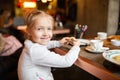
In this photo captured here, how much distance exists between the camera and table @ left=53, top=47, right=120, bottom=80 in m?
1.05

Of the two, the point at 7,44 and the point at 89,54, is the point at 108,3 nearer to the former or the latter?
the point at 7,44

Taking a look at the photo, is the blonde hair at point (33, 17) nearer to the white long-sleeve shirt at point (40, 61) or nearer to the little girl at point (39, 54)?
the little girl at point (39, 54)

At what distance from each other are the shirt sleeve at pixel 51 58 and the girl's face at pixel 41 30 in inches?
3.8

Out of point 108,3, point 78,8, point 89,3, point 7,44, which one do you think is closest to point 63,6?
point 78,8

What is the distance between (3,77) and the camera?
1.99 meters

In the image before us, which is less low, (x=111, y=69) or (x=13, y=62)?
(x=111, y=69)

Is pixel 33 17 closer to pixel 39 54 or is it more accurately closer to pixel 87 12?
pixel 39 54

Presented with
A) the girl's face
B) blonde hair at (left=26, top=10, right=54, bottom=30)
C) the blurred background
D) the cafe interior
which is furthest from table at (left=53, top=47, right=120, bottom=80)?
the blurred background

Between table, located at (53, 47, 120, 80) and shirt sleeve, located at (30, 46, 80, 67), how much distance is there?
0.19 ft

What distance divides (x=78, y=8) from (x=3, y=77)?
4087mm

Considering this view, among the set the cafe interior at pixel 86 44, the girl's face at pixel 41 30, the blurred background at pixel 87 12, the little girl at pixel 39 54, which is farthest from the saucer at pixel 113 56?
the blurred background at pixel 87 12

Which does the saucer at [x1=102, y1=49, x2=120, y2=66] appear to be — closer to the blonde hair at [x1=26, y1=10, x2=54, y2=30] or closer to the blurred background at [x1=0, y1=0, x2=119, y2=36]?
the blonde hair at [x1=26, y1=10, x2=54, y2=30]

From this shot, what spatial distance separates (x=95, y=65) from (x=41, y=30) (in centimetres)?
45

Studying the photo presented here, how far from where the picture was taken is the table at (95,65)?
1.05m
